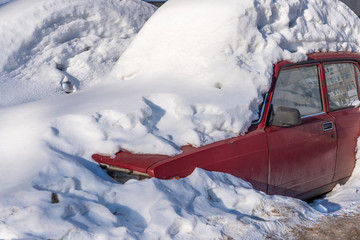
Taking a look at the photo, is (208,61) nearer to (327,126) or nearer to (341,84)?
(327,126)

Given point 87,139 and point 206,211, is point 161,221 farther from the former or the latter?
point 87,139

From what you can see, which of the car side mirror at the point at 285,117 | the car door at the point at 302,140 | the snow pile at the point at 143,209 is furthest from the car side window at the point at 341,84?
the snow pile at the point at 143,209

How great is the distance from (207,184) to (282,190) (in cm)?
100

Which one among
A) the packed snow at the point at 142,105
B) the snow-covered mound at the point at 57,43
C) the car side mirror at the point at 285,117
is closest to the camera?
the packed snow at the point at 142,105

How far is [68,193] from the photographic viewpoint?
9.10ft

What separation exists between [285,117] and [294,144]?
12.1 inches

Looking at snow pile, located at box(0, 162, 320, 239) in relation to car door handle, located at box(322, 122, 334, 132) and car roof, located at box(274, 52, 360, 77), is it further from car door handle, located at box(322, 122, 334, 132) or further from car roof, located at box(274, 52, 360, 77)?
car roof, located at box(274, 52, 360, 77)

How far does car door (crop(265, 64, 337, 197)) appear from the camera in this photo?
373 centimetres

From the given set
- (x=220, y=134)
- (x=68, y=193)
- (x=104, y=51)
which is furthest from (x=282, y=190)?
(x=104, y=51)

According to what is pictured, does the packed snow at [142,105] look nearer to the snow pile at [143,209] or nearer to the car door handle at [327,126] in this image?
the snow pile at [143,209]

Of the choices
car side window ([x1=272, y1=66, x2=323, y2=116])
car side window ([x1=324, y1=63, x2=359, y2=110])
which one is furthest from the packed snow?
car side window ([x1=324, y1=63, x2=359, y2=110])

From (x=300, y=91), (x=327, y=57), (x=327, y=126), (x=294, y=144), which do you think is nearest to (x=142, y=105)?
(x=294, y=144)

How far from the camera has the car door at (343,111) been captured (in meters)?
4.31

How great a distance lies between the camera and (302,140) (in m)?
3.90
